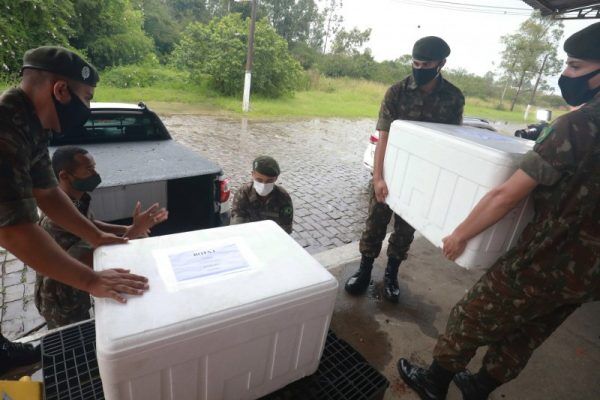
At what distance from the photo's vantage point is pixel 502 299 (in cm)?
161

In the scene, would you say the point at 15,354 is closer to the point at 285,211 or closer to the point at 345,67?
the point at 285,211

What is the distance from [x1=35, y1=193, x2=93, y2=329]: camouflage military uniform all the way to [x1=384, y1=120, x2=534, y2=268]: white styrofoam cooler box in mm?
1951

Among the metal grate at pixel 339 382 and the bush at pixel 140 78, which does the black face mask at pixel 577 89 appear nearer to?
the metal grate at pixel 339 382

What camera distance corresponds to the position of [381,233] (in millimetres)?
2826

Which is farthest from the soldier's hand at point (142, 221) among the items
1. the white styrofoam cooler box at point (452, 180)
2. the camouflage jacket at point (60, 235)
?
the white styrofoam cooler box at point (452, 180)

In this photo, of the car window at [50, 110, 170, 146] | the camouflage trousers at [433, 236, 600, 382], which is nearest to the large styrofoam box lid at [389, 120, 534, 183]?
the camouflage trousers at [433, 236, 600, 382]

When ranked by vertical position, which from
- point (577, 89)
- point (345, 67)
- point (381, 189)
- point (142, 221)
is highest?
point (345, 67)

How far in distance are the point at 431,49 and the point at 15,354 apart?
10.8 feet

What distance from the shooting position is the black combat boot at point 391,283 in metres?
2.86

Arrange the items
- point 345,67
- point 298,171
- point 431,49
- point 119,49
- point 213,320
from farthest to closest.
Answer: point 345,67 < point 119,49 < point 298,171 < point 431,49 < point 213,320

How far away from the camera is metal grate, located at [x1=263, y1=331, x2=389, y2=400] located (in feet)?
4.22

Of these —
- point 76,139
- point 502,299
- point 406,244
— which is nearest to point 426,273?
point 406,244

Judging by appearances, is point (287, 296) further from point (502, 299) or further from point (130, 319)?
point (502, 299)

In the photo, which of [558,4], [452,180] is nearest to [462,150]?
[452,180]
